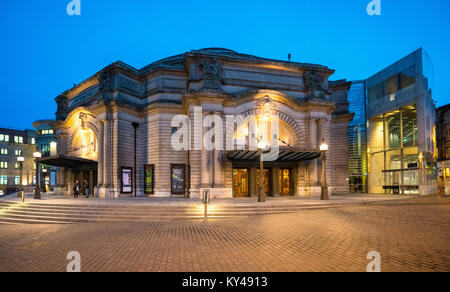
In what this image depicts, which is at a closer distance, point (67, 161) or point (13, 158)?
point (67, 161)

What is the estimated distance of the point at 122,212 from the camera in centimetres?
1510

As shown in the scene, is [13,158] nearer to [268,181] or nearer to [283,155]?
[268,181]

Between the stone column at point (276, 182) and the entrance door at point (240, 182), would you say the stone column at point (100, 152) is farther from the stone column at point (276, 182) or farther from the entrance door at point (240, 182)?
the stone column at point (276, 182)

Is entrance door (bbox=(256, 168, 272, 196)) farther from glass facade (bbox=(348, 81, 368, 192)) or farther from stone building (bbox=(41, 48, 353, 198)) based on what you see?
glass facade (bbox=(348, 81, 368, 192))

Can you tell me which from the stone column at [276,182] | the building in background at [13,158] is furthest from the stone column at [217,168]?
the building in background at [13,158]

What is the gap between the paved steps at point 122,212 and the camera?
1448 cm

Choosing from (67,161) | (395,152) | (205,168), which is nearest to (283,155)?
(205,168)

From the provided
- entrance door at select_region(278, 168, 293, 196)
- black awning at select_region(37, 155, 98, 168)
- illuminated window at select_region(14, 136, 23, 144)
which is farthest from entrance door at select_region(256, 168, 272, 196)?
illuminated window at select_region(14, 136, 23, 144)

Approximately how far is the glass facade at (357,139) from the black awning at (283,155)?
13.6m

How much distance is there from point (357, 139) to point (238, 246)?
107ft

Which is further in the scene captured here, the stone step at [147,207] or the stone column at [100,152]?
the stone column at [100,152]

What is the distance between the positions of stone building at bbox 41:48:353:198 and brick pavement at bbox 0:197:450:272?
12193 millimetres

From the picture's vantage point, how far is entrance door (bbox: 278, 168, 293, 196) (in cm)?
2691
